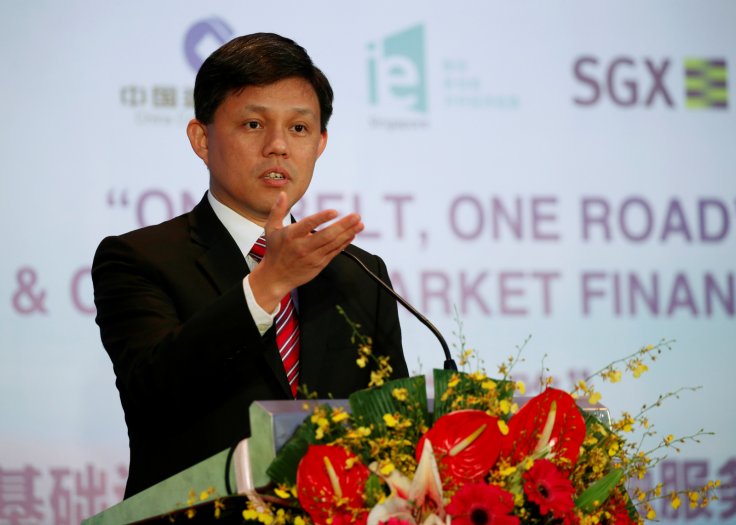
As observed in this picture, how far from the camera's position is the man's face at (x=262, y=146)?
2.12 meters

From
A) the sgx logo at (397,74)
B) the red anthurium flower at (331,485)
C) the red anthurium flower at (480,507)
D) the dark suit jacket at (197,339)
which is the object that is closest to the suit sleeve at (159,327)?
the dark suit jacket at (197,339)

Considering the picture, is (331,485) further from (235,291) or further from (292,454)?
(235,291)

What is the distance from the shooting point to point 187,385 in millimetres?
1627

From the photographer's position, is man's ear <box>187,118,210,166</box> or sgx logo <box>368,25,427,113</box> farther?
sgx logo <box>368,25,427,113</box>

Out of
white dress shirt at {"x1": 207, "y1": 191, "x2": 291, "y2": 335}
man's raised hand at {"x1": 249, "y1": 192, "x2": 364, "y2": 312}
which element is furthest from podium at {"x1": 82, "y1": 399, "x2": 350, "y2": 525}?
white dress shirt at {"x1": 207, "y1": 191, "x2": 291, "y2": 335}

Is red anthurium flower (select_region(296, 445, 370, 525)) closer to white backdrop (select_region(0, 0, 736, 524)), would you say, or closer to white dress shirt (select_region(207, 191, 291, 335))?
white dress shirt (select_region(207, 191, 291, 335))

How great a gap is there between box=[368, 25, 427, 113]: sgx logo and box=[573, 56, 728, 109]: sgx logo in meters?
0.59

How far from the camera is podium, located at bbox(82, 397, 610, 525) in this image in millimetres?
1317

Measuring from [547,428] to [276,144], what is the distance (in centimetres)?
91

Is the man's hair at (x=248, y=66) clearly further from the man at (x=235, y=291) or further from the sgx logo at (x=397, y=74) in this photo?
the sgx logo at (x=397, y=74)

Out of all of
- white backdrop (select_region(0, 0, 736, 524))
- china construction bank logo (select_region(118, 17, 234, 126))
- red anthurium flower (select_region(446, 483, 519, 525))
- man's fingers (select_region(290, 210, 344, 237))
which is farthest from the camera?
china construction bank logo (select_region(118, 17, 234, 126))

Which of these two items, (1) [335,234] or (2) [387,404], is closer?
(2) [387,404]

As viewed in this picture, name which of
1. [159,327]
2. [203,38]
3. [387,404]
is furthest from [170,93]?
[387,404]

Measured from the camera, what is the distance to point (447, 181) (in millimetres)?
3756
